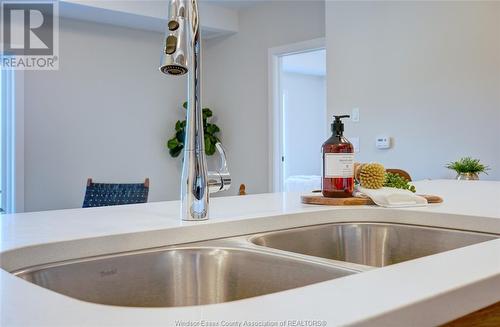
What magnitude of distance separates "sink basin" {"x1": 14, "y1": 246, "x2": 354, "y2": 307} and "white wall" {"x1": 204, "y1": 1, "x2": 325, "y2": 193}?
142 inches

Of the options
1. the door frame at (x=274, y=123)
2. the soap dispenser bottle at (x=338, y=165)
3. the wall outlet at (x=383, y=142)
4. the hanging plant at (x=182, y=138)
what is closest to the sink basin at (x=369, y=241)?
the soap dispenser bottle at (x=338, y=165)

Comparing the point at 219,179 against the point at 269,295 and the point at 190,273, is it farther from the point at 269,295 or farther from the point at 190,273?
the point at 269,295

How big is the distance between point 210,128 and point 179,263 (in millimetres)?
4132

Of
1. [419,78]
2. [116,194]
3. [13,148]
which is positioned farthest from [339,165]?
[13,148]

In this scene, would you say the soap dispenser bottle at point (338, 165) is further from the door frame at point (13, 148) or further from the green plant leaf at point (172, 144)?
the green plant leaf at point (172, 144)

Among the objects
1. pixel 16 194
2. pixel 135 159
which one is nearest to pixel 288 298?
pixel 16 194

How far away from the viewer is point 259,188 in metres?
4.65

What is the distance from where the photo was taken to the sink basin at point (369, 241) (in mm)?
1027

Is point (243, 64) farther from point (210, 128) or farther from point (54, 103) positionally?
point (54, 103)

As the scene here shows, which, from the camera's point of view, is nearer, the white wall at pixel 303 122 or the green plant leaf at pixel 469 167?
the green plant leaf at pixel 469 167

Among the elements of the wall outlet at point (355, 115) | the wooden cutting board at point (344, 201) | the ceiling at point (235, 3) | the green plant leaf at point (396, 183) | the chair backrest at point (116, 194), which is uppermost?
the ceiling at point (235, 3)

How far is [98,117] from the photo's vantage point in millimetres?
4461

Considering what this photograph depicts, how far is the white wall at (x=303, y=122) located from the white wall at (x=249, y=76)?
115 inches

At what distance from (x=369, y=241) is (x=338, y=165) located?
209 mm
